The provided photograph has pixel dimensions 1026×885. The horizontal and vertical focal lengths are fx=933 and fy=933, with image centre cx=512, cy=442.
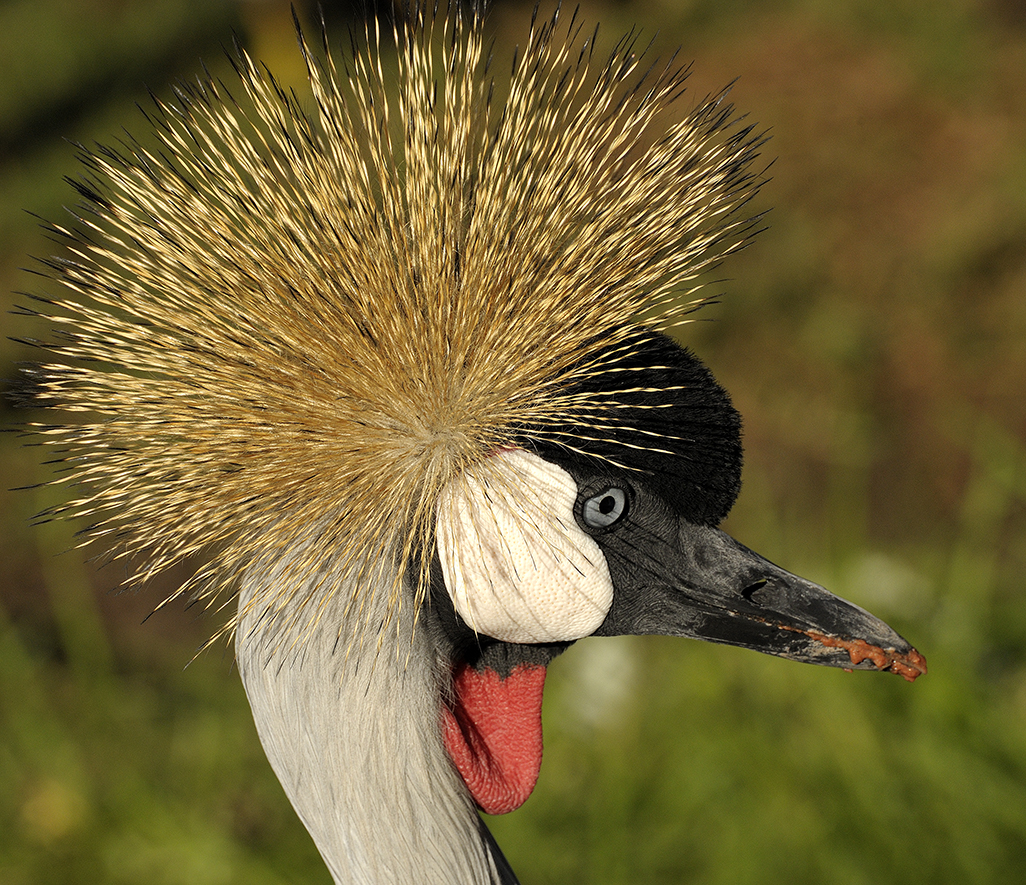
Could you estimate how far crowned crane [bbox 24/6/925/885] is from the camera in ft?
2.35

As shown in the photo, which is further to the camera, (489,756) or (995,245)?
(995,245)

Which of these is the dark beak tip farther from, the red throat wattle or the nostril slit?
the red throat wattle

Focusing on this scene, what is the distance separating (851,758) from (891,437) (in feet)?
3.75

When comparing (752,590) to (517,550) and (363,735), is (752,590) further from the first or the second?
(363,735)

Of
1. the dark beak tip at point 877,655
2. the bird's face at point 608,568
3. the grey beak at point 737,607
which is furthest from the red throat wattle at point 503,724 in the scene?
the dark beak tip at point 877,655

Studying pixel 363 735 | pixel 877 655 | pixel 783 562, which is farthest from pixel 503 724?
pixel 783 562

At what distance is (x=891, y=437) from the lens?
101 inches

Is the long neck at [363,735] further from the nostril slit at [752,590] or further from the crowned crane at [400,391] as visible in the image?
the nostril slit at [752,590]

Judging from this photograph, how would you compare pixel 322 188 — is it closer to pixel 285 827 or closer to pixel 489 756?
pixel 489 756

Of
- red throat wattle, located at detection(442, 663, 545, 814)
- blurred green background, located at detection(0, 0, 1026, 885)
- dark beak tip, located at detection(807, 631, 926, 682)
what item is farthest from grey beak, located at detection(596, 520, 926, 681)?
blurred green background, located at detection(0, 0, 1026, 885)

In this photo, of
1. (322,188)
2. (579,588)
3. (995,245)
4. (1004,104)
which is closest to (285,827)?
(579,588)

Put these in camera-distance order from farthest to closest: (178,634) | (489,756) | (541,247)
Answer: (178,634)
(489,756)
(541,247)

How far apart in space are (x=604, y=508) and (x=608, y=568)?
0.07m

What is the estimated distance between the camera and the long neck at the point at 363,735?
760 mm
